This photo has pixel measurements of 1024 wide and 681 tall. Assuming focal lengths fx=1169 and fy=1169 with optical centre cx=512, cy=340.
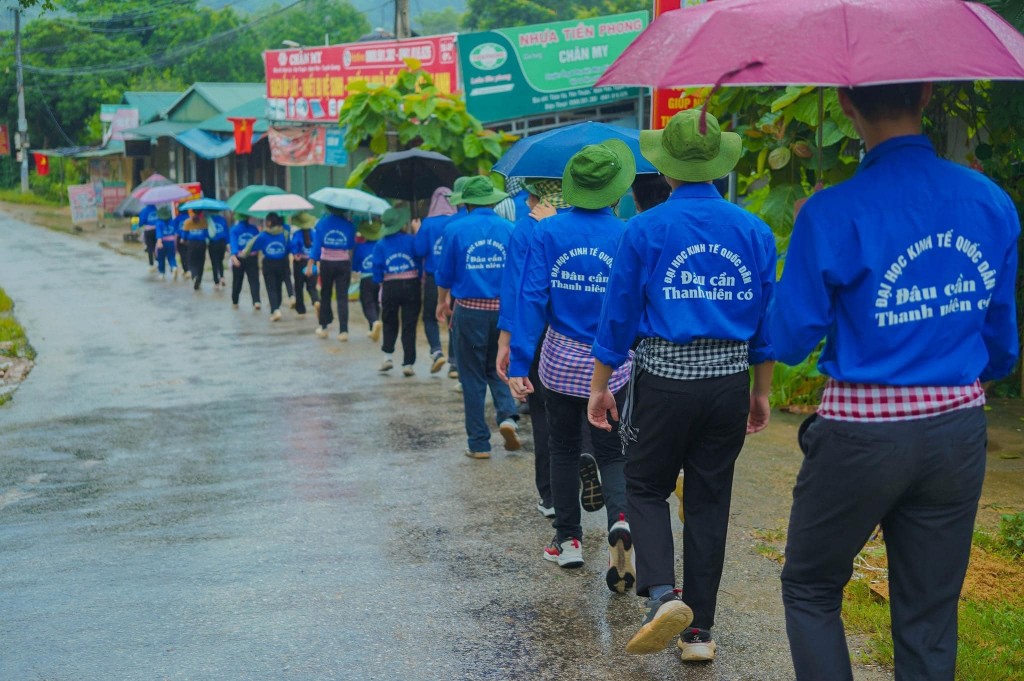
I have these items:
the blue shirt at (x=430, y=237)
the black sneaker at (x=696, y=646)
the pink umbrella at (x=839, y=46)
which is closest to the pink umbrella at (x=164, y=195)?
the blue shirt at (x=430, y=237)

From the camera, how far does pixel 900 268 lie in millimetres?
3064

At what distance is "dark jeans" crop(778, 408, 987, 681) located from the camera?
306 centimetres

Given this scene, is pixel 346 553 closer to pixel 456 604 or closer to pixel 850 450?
pixel 456 604

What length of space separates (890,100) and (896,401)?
820 millimetres

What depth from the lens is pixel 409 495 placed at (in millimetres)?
7133

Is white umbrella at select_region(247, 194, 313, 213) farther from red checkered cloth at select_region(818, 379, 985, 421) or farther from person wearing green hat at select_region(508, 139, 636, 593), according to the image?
red checkered cloth at select_region(818, 379, 985, 421)

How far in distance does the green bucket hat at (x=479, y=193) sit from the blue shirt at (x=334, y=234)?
621 centimetres

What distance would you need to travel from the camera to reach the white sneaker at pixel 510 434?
8039 millimetres

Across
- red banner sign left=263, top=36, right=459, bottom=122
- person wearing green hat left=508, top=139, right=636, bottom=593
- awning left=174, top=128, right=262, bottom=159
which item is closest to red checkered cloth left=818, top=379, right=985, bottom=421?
person wearing green hat left=508, top=139, right=636, bottom=593

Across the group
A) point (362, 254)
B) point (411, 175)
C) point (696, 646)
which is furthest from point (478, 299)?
point (362, 254)

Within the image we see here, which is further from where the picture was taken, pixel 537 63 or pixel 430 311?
pixel 537 63

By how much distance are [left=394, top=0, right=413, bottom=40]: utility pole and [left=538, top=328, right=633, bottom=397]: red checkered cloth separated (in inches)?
641

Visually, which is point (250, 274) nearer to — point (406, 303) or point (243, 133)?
point (406, 303)

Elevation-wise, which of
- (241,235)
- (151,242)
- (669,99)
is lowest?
(151,242)
